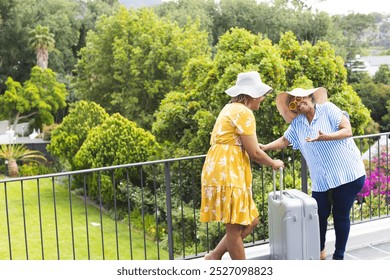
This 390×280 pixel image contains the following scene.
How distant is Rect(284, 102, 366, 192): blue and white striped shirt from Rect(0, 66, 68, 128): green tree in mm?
29991

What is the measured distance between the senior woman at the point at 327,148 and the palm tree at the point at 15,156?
25069 mm

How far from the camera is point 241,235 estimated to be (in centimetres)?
346

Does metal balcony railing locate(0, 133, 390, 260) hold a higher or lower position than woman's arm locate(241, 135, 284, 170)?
lower

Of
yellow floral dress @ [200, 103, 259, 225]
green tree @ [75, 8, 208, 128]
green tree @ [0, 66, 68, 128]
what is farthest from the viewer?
green tree @ [0, 66, 68, 128]

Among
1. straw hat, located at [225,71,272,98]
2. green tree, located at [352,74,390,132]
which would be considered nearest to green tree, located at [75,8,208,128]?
green tree, located at [352,74,390,132]

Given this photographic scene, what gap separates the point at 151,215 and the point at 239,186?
51.9 feet

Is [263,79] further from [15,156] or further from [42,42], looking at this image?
[42,42]

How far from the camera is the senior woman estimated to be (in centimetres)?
343

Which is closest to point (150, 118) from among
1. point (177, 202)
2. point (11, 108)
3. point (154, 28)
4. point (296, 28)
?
point (154, 28)

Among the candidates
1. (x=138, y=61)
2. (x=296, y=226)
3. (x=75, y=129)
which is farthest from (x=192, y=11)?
(x=296, y=226)

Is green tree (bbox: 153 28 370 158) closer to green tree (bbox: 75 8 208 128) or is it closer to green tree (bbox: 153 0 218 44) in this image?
green tree (bbox: 75 8 208 128)

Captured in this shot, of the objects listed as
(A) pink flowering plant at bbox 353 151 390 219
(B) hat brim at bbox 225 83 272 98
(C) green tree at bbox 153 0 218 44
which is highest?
(C) green tree at bbox 153 0 218 44
